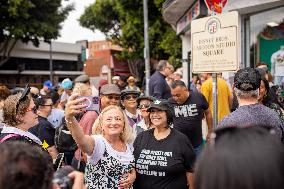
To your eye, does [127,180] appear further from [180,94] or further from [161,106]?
[180,94]

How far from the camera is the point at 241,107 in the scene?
374cm

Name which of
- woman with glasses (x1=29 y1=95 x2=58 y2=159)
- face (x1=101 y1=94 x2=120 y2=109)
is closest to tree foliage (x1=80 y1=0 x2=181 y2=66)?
woman with glasses (x1=29 y1=95 x2=58 y2=159)

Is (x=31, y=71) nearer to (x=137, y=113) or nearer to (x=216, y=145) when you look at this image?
(x=137, y=113)

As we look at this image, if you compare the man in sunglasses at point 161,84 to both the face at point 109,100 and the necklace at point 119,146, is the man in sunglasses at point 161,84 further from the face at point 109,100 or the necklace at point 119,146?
the necklace at point 119,146

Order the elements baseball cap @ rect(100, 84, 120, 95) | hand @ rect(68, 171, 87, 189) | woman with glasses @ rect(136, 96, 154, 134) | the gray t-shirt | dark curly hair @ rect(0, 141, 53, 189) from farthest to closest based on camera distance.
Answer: baseball cap @ rect(100, 84, 120, 95)
woman with glasses @ rect(136, 96, 154, 134)
the gray t-shirt
hand @ rect(68, 171, 87, 189)
dark curly hair @ rect(0, 141, 53, 189)

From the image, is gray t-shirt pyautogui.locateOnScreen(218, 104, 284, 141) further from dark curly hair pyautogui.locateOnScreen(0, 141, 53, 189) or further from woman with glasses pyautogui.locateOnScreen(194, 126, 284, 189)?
dark curly hair pyautogui.locateOnScreen(0, 141, 53, 189)

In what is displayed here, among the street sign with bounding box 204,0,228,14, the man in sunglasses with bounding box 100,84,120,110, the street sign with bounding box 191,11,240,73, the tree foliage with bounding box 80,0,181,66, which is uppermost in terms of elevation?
the tree foliage with bounding box 80,0,181,66

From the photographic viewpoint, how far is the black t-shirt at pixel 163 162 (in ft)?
13.4

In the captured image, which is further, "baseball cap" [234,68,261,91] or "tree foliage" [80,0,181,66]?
"tree foliage" [80,0,181,66]

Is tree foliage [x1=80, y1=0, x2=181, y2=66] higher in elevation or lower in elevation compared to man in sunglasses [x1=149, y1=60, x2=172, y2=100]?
higher

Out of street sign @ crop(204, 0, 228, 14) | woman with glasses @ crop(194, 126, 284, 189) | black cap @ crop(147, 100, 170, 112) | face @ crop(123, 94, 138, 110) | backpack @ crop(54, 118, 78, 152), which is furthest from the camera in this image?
face @ crop(123, 94, 138, 110)

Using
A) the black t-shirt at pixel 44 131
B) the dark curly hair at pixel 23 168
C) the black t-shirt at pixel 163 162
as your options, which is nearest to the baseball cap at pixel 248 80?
the black t-shirt at pixel 163 162

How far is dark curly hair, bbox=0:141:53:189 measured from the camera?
1.63 m

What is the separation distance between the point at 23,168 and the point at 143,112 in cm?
405
